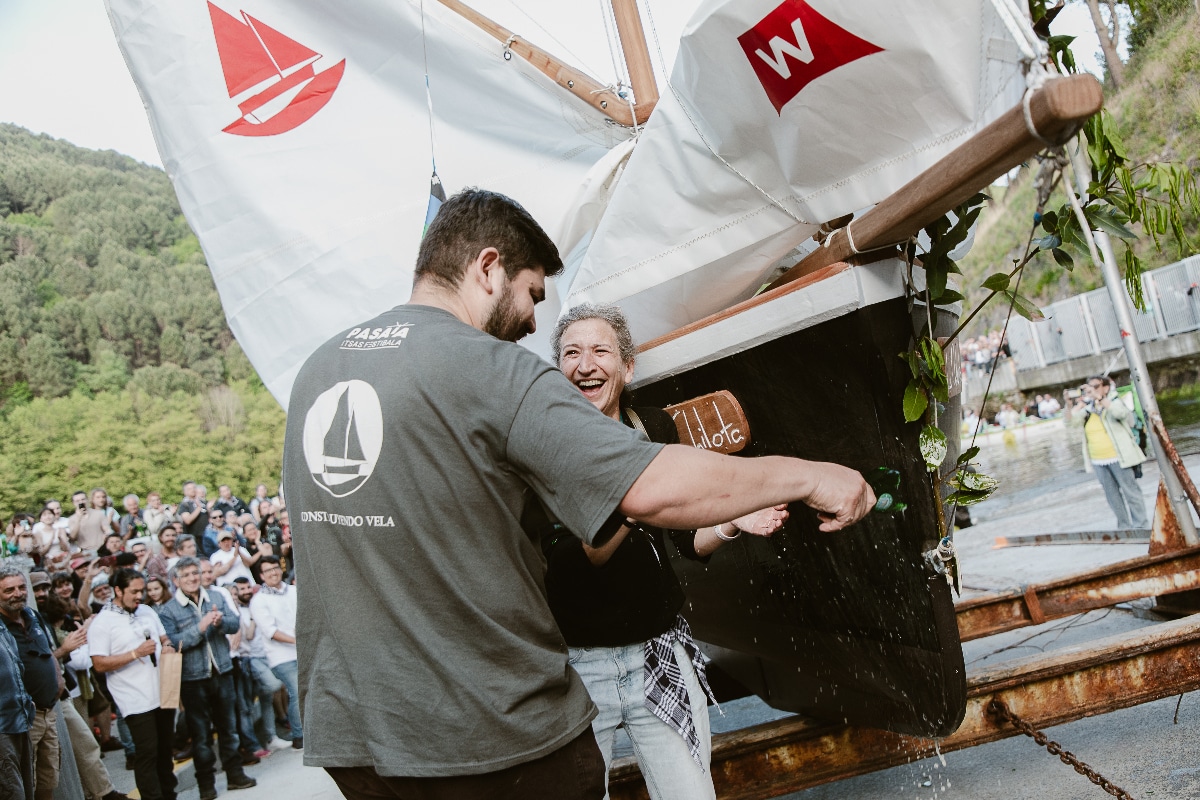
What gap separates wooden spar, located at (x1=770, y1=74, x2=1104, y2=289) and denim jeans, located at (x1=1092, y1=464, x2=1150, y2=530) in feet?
22.2

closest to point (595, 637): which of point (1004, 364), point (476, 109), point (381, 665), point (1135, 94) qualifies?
point (381, 665)

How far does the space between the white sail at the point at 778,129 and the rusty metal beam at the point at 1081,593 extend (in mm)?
2459

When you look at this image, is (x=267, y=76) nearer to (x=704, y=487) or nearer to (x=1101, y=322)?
(x=704, y=487)

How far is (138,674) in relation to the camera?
5.32 meters

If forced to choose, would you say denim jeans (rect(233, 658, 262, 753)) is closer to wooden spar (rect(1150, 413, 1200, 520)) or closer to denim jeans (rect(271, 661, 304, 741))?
denim jeans (rect(271, 661, 304, 741))

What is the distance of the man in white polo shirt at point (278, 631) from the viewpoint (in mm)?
6340

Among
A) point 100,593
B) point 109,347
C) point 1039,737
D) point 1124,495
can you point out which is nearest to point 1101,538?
point 1124,495

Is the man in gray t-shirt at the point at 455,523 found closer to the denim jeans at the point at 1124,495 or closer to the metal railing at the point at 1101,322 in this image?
the denim jeans at the point at 1124,495

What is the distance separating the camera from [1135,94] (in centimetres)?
3203

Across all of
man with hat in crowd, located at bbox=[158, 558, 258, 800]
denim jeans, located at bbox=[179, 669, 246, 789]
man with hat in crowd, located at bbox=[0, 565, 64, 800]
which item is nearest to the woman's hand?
man with hat in crowd, located at bbox=[0, 565, 64, 800]

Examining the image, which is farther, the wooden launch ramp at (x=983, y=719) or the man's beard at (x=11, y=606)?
the man's beard at (x=11, y=606)

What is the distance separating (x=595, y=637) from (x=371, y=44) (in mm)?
4192

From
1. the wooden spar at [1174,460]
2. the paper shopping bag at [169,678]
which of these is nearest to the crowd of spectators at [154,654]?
the paper shopping bag at [169,678]

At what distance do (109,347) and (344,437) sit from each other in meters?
60.9
